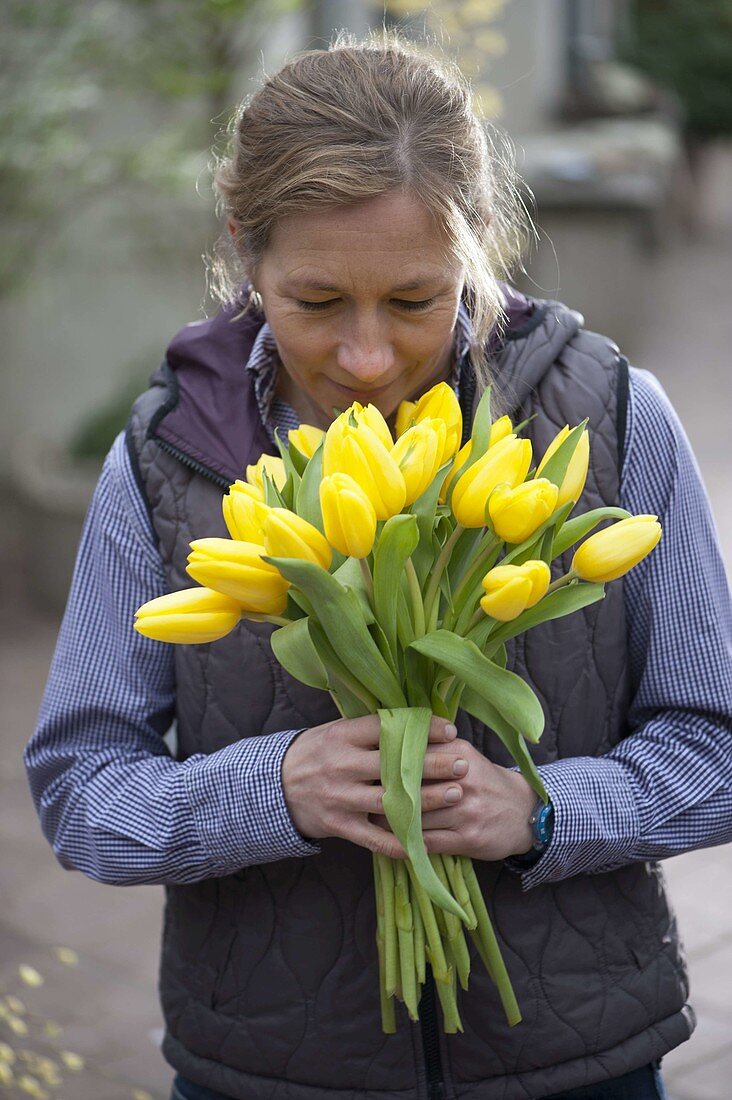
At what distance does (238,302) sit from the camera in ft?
6.18

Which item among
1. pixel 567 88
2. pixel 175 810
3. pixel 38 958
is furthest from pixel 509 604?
pixel 567 88

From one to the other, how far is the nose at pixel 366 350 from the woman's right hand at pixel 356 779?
380 mm

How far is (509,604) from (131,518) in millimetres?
585

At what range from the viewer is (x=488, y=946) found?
1.55 m

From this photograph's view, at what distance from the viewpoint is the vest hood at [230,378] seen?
1.71m

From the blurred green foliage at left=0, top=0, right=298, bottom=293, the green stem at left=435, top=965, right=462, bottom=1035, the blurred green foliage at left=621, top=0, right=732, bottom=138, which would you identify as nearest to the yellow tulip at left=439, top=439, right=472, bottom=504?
the green stem at left=435, top=965, right=462, bottom=1035

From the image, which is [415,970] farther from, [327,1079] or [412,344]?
[412,344]

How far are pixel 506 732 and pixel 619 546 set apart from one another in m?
0.22

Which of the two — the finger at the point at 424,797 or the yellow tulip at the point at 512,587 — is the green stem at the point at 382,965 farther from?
the yellow tulip at the point at 512,587

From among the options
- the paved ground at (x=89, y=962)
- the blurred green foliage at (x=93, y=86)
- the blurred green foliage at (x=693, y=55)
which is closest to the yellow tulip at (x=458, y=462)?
the paved ground at (x=89, y=962)

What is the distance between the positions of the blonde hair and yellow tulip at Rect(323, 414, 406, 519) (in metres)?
0.33

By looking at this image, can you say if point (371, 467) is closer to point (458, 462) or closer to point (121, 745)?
point (458, 462)

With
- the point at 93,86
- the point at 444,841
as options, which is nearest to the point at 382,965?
the point at 444,841

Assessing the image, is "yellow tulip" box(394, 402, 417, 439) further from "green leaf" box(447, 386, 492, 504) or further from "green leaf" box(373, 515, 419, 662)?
"green leaf" box(373, 515, 419, 662)
